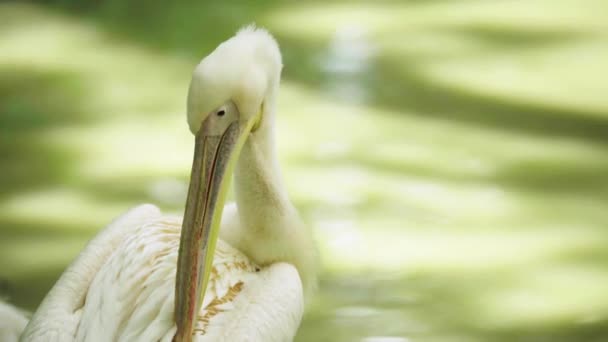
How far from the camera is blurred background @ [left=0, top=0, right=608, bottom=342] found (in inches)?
111

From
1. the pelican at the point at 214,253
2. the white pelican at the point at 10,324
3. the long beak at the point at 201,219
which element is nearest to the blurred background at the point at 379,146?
the white pelican at the point at 10,324

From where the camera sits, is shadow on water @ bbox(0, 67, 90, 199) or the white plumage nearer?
the white plumage

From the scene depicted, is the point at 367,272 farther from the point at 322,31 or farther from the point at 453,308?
the point at 322,31

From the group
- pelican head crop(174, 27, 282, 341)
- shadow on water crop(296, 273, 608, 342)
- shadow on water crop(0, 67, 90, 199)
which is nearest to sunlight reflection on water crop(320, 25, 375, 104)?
shadow on water crop(0, 67, 90, 199)

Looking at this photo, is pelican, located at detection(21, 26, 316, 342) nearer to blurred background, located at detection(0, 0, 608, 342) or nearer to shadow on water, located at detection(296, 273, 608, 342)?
shadow on water, located at detection(296, 273, 608, 342)

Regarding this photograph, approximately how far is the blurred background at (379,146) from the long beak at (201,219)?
2.52 ft

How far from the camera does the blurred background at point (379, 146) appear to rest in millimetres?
2828

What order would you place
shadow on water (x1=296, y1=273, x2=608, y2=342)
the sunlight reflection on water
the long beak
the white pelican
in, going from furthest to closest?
the sunlight reflection on water
shadow on water (x1=296, y1=273, x2=608, y2=342)
the white pelican
the long beak

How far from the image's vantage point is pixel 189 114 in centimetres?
192

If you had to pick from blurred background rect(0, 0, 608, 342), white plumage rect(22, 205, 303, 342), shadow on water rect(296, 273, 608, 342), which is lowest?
white plumage rect(22, 205, 303, 342)

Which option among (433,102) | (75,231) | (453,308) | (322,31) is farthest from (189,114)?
(322,31)

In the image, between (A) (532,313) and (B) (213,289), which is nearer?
(B) (213,289)

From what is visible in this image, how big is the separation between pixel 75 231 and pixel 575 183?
4.85ft

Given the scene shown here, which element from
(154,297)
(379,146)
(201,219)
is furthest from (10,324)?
(379,146)
